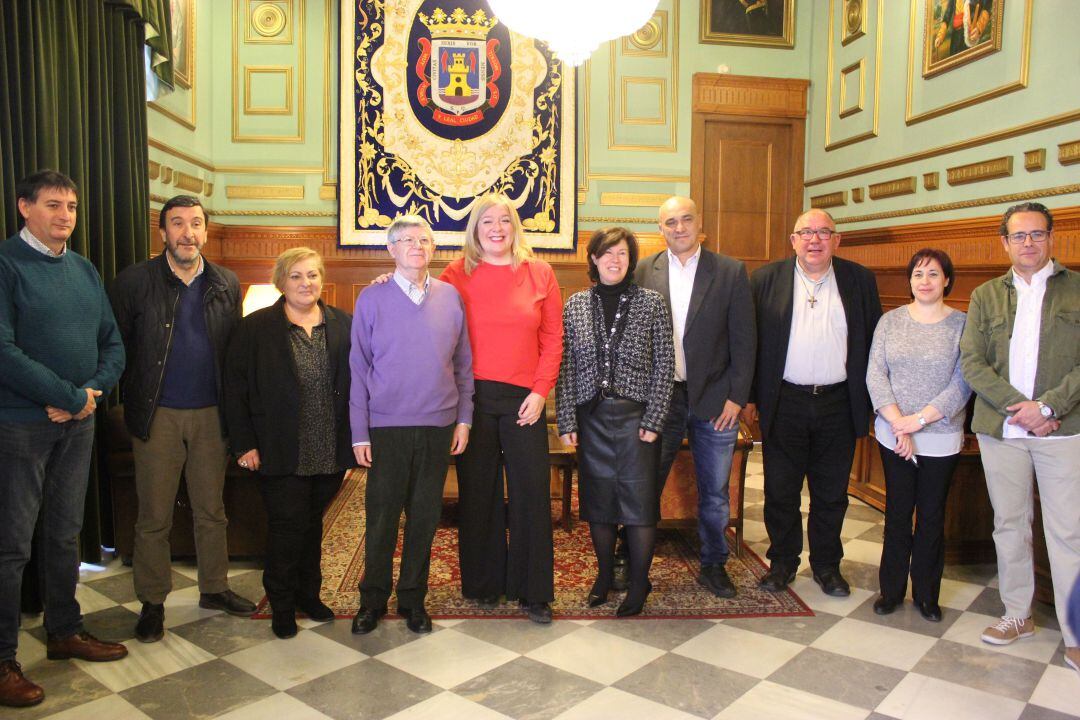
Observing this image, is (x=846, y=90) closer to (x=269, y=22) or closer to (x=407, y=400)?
(x=269, y=22)

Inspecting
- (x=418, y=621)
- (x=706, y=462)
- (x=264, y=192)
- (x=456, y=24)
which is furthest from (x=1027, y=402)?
(x=264, y=192)

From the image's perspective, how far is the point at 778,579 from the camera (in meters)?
3.55

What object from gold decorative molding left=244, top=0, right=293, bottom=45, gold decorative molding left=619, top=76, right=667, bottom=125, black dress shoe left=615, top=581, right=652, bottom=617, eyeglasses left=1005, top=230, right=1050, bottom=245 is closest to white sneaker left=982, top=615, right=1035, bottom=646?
black dress shoe left=615, top=581, right=652, bottom=617

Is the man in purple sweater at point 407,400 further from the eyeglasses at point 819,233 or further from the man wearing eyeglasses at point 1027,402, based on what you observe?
the man wearing eyeglasses at point 1027,402

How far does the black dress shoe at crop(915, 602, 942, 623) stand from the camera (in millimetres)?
3223

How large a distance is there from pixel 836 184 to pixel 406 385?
172 inches

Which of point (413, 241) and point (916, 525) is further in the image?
point (916, 525)

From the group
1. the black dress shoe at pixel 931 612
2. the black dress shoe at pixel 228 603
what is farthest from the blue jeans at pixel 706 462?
the black dress shoe at pixel 228 603

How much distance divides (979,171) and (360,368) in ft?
11.8

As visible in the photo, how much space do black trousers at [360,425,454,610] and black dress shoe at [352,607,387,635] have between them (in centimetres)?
3

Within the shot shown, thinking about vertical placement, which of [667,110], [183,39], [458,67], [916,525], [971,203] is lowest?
[916,525]

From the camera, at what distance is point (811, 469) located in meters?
3.52

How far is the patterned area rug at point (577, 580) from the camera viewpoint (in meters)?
3.29

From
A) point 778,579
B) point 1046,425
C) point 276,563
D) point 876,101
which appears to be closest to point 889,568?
point 778,579
